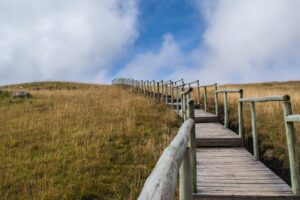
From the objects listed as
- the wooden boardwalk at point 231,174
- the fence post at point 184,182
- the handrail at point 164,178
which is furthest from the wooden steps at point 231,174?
the handrail at point 164,178

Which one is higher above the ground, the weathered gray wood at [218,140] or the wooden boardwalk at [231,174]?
the weathered gray wood at [218,140]

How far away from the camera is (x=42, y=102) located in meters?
18.6

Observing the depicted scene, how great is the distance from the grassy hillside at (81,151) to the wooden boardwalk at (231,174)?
4.28ft

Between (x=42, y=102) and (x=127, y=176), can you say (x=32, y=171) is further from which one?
(x=42, y=102)

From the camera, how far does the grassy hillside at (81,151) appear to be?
683 cm

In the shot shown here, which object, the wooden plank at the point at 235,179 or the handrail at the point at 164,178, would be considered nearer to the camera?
the handrail at the point at 164,178

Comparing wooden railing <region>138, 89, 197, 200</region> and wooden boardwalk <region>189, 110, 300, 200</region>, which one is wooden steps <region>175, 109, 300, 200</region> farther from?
wooden railing <region>138, 89, 197, 200</region>

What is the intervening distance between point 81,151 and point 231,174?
14.1ft

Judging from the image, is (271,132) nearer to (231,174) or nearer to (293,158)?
(231,174)

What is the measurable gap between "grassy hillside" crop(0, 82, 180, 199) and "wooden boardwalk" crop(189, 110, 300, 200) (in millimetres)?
1306

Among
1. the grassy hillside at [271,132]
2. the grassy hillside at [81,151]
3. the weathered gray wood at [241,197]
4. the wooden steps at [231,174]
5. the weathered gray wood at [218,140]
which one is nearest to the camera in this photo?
the weathered gray wood at [241,197]

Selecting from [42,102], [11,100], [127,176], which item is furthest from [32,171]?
[11,100]

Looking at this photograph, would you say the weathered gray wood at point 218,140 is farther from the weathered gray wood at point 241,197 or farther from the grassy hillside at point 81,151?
the weathered gray wood at point 241,197

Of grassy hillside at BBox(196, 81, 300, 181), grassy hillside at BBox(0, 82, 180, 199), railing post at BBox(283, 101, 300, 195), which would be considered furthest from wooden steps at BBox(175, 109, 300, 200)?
grassy hillside at BBox(0, 82, 180, 199)
